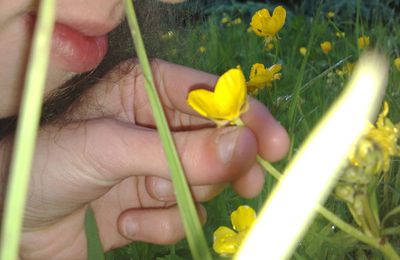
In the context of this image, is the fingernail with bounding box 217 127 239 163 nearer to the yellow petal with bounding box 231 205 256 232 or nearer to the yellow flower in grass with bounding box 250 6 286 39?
the yellow petal with bounding box 231 205 256 232

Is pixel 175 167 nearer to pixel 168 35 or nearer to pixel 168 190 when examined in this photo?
pixel 168 190

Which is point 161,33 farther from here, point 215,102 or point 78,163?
point 215,102

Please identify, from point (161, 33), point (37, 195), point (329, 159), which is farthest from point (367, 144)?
point (161, 33)

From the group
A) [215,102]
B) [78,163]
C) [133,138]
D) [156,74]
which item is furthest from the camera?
[156,74]

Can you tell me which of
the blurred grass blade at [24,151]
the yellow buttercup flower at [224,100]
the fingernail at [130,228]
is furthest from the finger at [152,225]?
the blurred grass blade at [24,151]

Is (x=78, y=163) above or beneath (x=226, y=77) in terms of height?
beneath

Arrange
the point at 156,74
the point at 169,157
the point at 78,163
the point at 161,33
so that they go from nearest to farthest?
the point at 169,157 < the point at 78,163 < the point at 156,74 < the point at 161,33

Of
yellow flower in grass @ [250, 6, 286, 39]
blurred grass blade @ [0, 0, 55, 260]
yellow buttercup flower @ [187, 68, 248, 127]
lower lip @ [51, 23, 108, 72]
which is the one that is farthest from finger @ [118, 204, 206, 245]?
blurred grass blade @ [0, 0, 55, 260]
